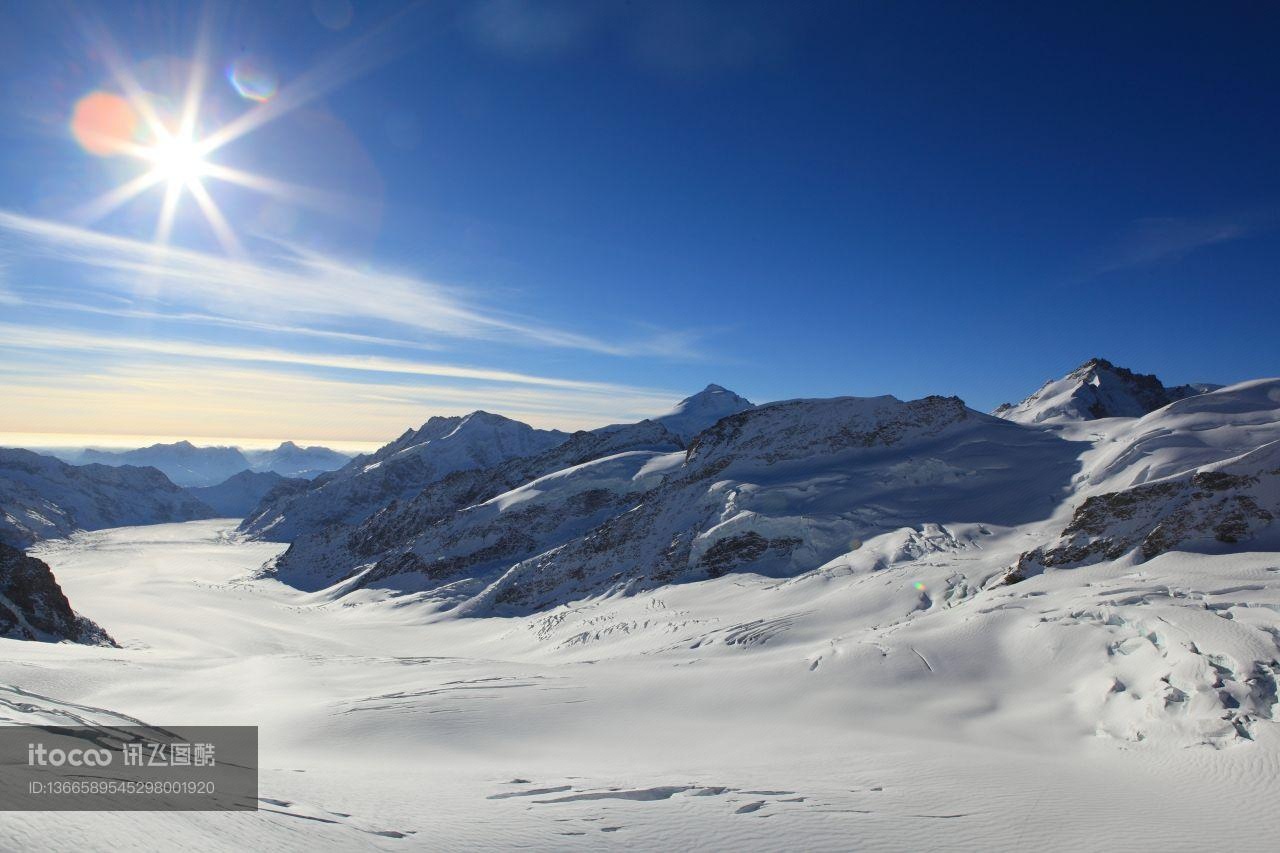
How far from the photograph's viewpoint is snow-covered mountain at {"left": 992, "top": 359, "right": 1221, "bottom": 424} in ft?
255

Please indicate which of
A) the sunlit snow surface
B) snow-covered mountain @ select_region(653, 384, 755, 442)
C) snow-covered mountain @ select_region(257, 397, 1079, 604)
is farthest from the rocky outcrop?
snow-covered mountain @ select_region(653, 384, 755, 442)

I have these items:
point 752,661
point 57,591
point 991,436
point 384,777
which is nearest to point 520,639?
point 752,661

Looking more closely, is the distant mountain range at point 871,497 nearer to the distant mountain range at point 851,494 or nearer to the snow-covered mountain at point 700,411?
the distant mountain range at point 851,494

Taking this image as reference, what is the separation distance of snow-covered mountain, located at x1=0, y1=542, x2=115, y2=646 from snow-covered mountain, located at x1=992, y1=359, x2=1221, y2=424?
92.9m

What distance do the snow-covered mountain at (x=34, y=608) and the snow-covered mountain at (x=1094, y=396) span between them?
92.9m

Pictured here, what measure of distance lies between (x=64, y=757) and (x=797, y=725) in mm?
15291

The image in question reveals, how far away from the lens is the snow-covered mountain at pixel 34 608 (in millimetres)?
32000

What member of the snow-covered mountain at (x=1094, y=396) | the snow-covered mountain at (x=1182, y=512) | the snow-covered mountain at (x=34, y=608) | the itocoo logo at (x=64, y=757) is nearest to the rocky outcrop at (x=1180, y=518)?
the snow-covered mountain at (x=1182, y=512)

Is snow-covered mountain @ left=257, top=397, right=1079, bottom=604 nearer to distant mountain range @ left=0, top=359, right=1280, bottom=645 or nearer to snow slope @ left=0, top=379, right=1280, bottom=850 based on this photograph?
distant mountain range @ left=0, top=359, right=1280, bottom=645

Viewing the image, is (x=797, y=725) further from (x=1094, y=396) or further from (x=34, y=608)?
(x=1094, y=396)

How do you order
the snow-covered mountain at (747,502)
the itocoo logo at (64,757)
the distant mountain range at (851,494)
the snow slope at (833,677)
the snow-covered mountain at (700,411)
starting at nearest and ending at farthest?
1. the itocoo logo at (64,757)
2. the snow slope at (833,677)
3. the distant mountain range at (851,494)
4. the snow-covered mountain at (747,502)
5. the snow-covered mountain at (700,411)

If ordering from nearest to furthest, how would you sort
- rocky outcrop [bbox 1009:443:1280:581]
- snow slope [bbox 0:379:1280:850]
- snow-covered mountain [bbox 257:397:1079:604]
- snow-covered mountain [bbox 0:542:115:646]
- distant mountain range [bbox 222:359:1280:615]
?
1. snow slope [bbox 0:379:1280:850]
2. rocky outcrop [bbox 1009:443:1280:581]
3. distant mountain range [bbox 222:359:1280:615]
4. snow-covered mountain [bbox 0:542:115:646]
5. snow-covered mountain [bbox 257:397:1079:604]

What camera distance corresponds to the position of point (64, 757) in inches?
308

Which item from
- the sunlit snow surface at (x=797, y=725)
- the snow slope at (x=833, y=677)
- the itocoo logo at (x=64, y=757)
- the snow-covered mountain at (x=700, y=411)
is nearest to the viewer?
the itocoo logo at (x=64, y=757)
